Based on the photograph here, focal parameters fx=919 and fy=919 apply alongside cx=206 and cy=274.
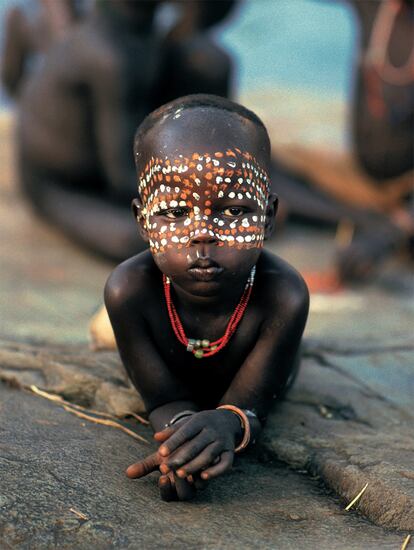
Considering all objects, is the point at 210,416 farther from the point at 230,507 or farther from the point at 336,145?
the point at 336,145

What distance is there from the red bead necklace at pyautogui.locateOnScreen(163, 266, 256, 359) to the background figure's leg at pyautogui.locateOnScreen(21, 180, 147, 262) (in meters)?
2.54

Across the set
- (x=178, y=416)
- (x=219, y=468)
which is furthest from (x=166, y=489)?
(x=178, y=416)

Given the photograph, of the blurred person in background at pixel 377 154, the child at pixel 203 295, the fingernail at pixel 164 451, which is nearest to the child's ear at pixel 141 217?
the child at pixel 203 295

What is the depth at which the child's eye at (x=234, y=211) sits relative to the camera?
1994mm

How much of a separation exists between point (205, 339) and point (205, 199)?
1.28 ft

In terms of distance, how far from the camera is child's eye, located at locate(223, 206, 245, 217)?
1.99m

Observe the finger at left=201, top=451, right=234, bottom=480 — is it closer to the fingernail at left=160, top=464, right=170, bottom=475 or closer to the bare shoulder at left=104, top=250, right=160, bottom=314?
the fingernail at left=160, top=464, right=170, bottom=475

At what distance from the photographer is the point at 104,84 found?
457 centimetres

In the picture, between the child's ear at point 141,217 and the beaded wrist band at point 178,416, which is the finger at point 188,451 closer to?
the beaded wrist band at point 178,416

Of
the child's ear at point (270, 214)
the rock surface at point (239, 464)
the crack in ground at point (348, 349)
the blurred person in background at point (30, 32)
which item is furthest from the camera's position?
the blurred person in background at point (30, 32)

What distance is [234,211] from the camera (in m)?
2.00

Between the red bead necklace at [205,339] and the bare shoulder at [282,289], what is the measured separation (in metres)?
0.03

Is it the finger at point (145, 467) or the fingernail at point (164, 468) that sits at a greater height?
the fingernail at point (164, 468)

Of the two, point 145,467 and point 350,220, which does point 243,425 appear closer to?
point 145,467
